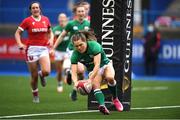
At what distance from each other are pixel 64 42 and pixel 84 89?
30.4ft

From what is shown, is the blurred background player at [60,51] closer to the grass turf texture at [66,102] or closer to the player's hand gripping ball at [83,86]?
the grass turf texture at [66,102]

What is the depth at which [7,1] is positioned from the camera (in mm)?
38562

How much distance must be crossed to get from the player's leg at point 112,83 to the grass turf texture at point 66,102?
21cm

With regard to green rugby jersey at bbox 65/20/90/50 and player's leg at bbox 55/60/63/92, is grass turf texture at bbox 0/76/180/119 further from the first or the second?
green rugby jersey at bbox 65/20/90/50

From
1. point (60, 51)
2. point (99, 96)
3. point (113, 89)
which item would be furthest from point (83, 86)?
point (60, 51)

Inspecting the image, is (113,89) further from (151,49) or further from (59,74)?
(151,49)

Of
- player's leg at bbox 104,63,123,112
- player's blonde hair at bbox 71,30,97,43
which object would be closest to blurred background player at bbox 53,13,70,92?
player's leg at bbox 104,63,123,112

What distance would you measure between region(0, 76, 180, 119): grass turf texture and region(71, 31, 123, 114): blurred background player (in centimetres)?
55

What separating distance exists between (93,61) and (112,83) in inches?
30.0

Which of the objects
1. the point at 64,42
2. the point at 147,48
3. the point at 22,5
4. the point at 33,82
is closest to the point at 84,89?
the point at 33,82

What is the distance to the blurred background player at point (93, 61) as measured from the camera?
14.3 meters

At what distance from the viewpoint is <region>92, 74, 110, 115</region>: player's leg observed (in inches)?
575

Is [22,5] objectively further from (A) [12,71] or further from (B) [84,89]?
(B) [84,89]

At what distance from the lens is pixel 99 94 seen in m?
14.6
